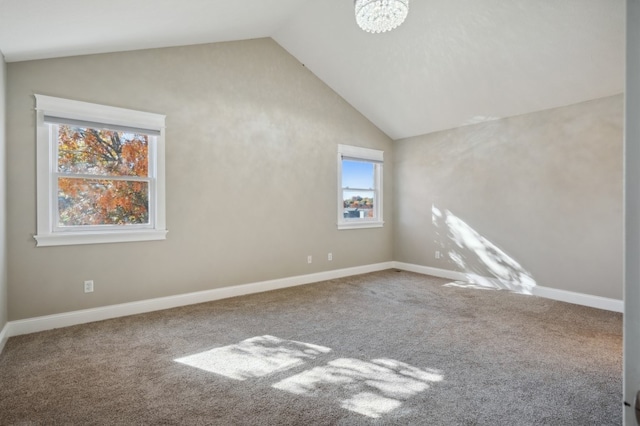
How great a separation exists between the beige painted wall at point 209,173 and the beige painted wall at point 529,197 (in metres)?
1.20

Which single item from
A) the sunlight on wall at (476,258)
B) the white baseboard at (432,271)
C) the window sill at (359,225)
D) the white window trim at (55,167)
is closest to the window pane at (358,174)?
the window sill at (359,225)

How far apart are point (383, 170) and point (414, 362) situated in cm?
413

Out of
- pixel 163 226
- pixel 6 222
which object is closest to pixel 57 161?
pixel 6 222

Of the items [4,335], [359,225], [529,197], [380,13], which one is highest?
[380,13]

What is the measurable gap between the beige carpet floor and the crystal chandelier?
2.70 metres

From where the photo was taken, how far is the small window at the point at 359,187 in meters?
5.57

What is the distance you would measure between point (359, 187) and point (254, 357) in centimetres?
384

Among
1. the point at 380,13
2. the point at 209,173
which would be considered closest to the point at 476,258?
the point at 380,13

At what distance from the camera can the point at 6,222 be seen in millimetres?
2955

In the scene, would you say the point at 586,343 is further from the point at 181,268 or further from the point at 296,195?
the point at 181,268

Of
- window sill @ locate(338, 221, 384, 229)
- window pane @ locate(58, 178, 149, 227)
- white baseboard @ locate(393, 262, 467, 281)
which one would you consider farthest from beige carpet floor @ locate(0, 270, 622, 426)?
window sill @ locate(338, 221, 384, 229)

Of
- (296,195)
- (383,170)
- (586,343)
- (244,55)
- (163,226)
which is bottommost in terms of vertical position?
(586,343)

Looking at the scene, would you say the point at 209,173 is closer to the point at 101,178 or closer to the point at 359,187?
the point at 101,178

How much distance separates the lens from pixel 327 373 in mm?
2334
